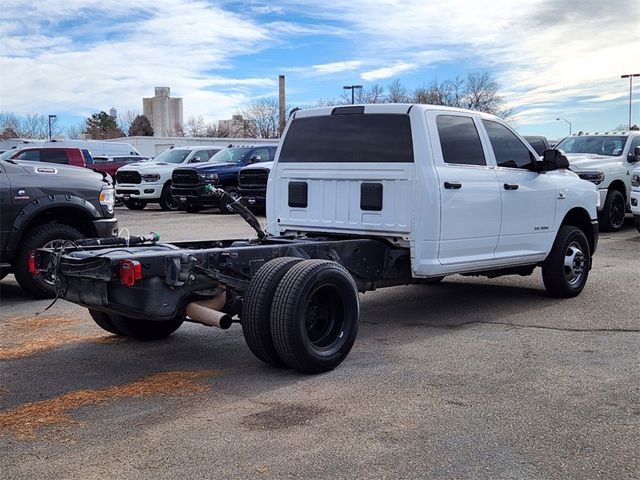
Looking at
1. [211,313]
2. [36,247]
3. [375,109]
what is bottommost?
[211,313]

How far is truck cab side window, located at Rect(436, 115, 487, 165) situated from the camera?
7031 millimetres

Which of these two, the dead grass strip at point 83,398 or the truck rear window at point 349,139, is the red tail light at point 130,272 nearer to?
the dead grass strip at point 83,398

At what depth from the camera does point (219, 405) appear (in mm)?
4977

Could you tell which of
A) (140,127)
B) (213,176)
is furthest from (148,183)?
(140,127)

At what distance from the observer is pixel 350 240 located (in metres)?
6.81

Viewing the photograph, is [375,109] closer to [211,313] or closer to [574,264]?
[211,313]

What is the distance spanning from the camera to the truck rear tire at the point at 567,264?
838 centimetres

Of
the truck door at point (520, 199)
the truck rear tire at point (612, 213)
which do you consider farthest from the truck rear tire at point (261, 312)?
the truck rear tire at point (612, 213)

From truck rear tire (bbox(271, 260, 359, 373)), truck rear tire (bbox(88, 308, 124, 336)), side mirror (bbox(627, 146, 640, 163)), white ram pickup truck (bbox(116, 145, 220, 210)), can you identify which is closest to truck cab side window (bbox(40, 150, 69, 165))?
white ram pickup truck (bbox(116, 145, 220, 210))

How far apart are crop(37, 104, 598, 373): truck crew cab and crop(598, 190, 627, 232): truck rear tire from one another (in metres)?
6.95

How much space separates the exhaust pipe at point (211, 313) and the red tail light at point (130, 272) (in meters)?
A: 0.54

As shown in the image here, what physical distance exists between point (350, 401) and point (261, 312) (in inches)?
36.3

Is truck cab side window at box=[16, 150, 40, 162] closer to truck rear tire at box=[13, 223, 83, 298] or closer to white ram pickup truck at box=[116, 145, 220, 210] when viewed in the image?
white ram pickup truck at box=[116, 145, 220, 210]

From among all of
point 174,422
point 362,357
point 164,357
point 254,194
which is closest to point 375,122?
point 362,357
